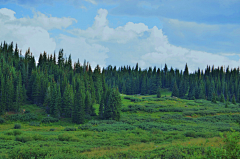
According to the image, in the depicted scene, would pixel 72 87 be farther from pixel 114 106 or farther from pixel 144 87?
pixel 144 87

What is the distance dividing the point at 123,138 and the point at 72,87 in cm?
5485

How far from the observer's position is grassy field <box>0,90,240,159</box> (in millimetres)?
18266

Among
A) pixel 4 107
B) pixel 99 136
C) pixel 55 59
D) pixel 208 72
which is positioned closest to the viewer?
pixel 99 136

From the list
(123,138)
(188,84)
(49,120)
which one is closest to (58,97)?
(49,120)

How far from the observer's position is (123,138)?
103 feet

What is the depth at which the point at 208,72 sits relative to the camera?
156 meters

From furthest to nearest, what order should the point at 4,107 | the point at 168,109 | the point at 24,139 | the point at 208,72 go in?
the point at 208,72, the point at 168,109, the point at 4,107, the point at 24,139

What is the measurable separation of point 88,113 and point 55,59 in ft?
260

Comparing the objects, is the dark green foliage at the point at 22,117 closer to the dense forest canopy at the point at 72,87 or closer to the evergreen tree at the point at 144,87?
the dense forest canopy at the point at 72,87

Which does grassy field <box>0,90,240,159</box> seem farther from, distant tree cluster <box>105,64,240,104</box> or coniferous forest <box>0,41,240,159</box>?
distant tree cluster <box>105,64,240,104</box>

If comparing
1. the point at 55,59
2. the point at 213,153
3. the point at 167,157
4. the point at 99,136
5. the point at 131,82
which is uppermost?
the point at 55,59

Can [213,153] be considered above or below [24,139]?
above

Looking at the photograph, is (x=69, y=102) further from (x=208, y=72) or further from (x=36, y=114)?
(x=208, y=72)

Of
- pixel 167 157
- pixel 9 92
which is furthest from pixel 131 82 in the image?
pixel 167 157
